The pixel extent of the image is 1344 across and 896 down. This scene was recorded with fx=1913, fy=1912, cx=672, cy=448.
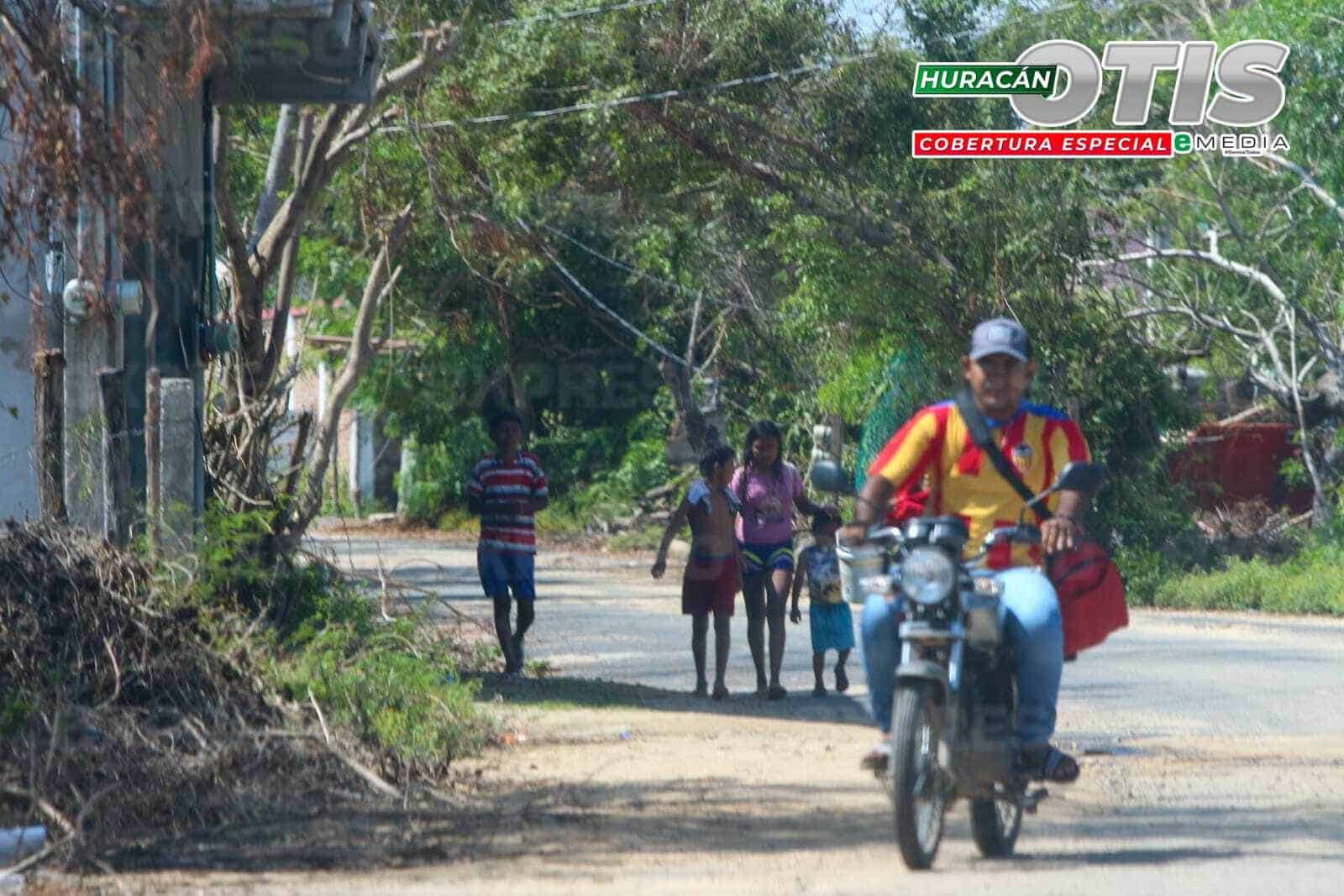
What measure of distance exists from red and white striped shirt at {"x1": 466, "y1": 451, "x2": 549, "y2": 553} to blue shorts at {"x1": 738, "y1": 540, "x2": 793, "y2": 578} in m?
1.55

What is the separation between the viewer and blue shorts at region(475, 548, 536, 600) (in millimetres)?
12648

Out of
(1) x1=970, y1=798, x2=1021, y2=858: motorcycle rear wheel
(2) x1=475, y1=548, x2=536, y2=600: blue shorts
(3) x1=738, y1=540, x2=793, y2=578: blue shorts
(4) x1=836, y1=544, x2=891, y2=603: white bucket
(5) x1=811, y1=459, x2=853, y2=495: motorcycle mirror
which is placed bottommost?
(1) x1=970, y1=798, x2=1021, y2=858: motorcycle rear wheel

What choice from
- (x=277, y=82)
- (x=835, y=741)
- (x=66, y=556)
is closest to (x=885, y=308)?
(x=277, y=82)

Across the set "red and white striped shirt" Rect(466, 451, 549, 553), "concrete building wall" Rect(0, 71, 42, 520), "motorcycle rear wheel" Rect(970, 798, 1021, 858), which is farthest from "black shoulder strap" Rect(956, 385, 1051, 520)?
"red and white striped shirt" Rect(466, 451, 549, 553)

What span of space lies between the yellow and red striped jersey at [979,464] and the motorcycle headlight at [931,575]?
0.54m

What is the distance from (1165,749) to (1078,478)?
3.51m

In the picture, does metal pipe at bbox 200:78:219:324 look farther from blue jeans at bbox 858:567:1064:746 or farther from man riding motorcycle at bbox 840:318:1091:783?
blue jeans at bbox 858:567:1064:746

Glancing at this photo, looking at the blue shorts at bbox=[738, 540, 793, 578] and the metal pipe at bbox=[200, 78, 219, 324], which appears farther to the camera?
the metal pipe at bbox=[200, 78, 219, 324]

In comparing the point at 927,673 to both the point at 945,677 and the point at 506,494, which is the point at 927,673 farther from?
the point at 506,494

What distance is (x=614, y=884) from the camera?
631cm

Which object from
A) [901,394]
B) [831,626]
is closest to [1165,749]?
[831,626]

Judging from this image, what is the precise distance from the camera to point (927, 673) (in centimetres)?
621

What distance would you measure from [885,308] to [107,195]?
15.9 m

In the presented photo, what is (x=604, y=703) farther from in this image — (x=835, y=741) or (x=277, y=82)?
(x=277, y=82)
